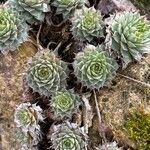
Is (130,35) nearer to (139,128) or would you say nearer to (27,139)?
(139,128)

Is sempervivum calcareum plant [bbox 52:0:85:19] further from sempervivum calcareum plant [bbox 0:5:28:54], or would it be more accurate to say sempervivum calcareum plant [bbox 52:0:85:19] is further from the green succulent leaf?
the green succulent leaf

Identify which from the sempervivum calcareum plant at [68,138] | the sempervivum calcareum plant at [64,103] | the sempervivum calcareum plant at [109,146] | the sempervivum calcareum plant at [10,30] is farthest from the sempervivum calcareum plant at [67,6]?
the sempervivum calcareum plant at [109,146]

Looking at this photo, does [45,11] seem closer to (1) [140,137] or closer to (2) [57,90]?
(2) [57,90]

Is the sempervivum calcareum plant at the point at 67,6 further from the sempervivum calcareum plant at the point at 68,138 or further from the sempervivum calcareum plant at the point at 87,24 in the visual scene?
the sempervivum calcareum plant at the point at 68,138

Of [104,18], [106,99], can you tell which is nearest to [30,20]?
[104,18]

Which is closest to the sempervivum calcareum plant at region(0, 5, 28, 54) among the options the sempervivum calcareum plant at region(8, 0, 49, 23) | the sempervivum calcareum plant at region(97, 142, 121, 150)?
the sempervivum calcareum plant at region(8, 0, 49, 23)

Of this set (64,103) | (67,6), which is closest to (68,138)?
(64,103)
